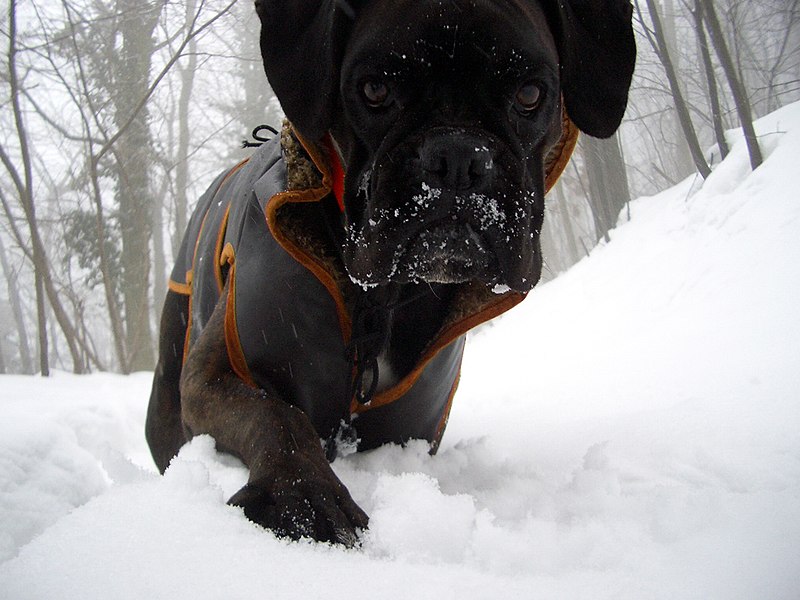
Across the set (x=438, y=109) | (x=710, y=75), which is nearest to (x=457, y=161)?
(x=438, y=109)

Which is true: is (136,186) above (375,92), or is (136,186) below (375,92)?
above

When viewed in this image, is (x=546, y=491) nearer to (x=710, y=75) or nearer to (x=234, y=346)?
(x=234, y=346)

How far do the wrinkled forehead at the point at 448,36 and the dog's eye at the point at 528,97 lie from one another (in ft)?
0.20

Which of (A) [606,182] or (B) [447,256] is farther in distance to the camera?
(A) [606,182]

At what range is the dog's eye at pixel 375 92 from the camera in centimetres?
157

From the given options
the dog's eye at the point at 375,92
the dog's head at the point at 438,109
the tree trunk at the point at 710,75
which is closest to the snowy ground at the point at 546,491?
the dog's head at the point at 438,109

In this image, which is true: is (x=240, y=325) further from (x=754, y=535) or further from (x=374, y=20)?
(x=754, y=535)

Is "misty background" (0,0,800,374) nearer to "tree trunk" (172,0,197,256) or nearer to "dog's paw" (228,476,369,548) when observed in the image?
"tree trunk" (172,0,197,256)

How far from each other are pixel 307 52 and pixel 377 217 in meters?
0.60

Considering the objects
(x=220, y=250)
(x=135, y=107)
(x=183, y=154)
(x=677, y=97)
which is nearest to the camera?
(x=220, y=250)

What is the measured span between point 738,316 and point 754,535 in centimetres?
204

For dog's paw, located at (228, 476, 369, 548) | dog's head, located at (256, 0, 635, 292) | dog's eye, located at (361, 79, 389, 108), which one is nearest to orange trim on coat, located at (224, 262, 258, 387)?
dog's head, located at (256, 0, 635, 292)

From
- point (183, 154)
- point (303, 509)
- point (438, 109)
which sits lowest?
point (303, 509)

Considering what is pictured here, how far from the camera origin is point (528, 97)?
1.62 m
